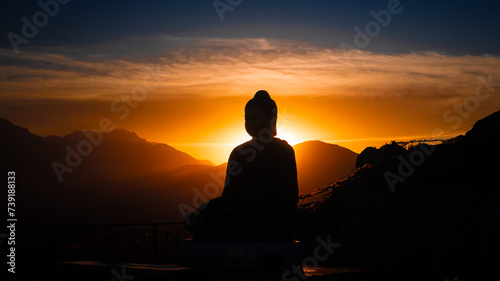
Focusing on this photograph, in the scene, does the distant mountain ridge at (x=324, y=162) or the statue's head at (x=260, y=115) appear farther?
the distant mountain ridge at (x=324, y=162)

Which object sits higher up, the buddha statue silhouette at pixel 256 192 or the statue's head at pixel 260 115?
the statue's head at pixel 260 115

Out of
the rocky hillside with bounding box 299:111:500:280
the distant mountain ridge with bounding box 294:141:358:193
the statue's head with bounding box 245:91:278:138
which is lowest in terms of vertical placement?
the rocky hillside with bounding box 299:111:500:280

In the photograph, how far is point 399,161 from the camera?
18.4 meters

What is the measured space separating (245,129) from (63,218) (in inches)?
3002

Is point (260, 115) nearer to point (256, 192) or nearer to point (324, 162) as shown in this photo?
point (256, 192)

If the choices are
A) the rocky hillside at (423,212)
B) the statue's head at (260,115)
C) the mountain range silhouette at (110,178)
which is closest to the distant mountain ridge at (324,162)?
the mountain range silhouette at (110,178)

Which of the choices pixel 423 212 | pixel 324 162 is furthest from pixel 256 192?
pixel 324 162

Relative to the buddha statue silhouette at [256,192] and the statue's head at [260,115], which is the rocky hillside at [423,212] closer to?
the buddha statue silhouette at [256,192]

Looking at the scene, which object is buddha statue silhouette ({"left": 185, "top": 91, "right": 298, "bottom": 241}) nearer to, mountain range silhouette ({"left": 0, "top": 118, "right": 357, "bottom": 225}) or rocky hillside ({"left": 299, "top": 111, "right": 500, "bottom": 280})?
rocky hillside ({"left": 299, "top": 111, "right": 500, "bottom": 280})

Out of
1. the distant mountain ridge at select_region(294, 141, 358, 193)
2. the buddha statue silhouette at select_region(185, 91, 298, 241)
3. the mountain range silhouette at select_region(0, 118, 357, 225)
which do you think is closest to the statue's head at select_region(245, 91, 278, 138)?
the buddha statue silhouette at select_region(185, 91, 298, 241)

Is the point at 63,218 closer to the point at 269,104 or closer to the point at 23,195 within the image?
the point at 23,195

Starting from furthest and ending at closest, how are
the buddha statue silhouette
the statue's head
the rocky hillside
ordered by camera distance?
the rocky hillside → the statue's head → the buddha statue silhouette

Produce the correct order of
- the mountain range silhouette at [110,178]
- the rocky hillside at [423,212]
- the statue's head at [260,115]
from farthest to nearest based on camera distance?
1. the mountain range silhouette at [110,178]
2. the rocky hillside at [423,212]
3. the statue's head at [260,115]

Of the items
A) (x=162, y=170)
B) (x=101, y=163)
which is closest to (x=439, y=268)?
(x=162, y=170)
